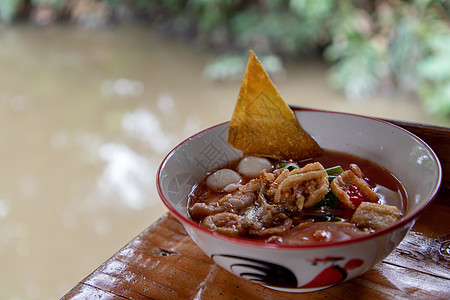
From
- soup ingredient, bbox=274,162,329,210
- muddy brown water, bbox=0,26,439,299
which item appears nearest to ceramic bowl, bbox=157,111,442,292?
soup ingredient, bbox=274,162,329,210

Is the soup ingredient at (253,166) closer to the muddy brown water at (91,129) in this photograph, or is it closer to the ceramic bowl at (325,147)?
the ceramic bowl at (325,147)

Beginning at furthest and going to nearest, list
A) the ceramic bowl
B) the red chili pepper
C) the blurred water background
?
1. the blurred water background
2. the red chili pepper
3. the ceramic bowl

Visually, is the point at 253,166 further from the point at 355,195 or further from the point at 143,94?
the point at 143,94

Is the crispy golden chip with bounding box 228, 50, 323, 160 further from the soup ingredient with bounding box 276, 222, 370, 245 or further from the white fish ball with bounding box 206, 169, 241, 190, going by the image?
the soup ingredient with bounding box 276, 222, 370, 245

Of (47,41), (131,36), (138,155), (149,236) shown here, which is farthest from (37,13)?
(149,236)

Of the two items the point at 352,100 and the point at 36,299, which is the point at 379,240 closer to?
the point at 36,299

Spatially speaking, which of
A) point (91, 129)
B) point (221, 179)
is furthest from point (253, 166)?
point (91, 129)
